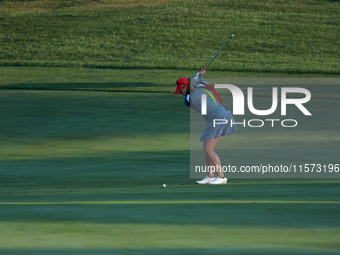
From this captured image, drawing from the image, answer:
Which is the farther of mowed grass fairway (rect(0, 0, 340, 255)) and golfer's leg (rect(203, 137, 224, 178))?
golfer's leg (rect(203, 137, 224, 178))

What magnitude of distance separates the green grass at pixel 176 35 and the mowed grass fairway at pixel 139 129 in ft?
0.47

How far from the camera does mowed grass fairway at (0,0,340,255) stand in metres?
6.53

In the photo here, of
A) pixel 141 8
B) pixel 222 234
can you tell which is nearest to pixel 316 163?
pixel 222 234

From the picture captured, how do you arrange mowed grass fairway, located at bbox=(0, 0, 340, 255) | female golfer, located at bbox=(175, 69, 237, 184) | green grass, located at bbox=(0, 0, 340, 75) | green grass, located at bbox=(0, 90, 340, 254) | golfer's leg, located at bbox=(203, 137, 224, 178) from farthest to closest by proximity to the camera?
green grass, located at bbox=(0, 0, 340, 75), golfer's leg, located at bbox=(203, 137, 224, 178), female golfer, located at bbox=(175, 69, 237, 184), mowed grass fairway, located at bbox=(0, 0, 340, 255), green grass, located at bbox=(0, 90, 340, 254)

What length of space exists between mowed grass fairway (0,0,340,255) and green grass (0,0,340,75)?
0.14 m

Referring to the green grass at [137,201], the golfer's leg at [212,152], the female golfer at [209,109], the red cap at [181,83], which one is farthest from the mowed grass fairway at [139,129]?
the red cap at [181,83]

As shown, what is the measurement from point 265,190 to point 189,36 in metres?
36.4

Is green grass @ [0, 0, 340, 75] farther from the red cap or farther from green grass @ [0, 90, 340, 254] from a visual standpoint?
the red cap

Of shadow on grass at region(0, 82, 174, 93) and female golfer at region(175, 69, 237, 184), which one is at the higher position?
shadow on grass at region(0, 82, 174, 93)

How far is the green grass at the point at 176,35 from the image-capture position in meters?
40.0

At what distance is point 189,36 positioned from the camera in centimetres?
4600

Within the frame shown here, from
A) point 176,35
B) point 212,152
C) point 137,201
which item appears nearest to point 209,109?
point 212,152

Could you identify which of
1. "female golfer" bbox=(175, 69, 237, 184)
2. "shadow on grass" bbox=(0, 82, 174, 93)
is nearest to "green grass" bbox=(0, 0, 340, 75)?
"shadow on grass" bbox=(0, 82, 174, 93)

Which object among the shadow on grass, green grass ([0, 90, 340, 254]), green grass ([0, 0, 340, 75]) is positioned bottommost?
green grass ([0, 90, 340, 254])
